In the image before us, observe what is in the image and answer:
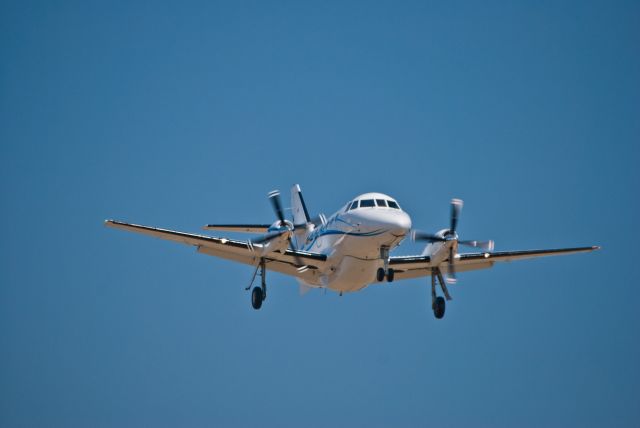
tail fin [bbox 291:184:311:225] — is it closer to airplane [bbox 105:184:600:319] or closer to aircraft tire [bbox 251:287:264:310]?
airplane [bbox 105:184:600:319]

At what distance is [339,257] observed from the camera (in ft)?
99.0

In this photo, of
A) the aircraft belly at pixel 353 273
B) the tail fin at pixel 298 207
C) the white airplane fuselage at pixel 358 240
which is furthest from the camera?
the tail fin at pixel 298 207

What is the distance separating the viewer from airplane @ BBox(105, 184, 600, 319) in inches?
1128

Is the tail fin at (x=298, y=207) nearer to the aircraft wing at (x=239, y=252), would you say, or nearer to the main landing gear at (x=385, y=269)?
the aircraft wing at (x=239, y=252)

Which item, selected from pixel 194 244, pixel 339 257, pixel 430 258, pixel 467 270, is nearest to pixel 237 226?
pixel 194 244

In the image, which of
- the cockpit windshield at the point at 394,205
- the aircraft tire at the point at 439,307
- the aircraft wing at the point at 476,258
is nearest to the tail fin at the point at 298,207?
the aircraft wing at the point at 476,258

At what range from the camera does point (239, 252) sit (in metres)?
30.4

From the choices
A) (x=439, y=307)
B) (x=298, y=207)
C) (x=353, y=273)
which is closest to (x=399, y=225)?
(x=353, y=273)

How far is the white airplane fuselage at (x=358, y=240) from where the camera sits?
93.0 ft

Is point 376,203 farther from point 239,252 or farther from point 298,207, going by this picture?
point 298,207

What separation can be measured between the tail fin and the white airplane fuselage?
8137 millimetres

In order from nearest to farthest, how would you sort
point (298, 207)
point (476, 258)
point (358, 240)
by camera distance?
point (358, 240), point (476, 258), point (298, 207)

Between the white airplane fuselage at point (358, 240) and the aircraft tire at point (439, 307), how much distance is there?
338cm

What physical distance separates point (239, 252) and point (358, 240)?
479 centimetres
